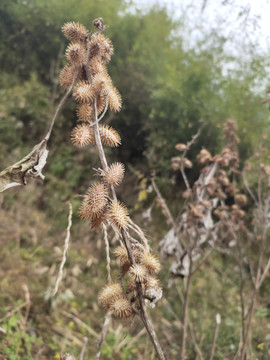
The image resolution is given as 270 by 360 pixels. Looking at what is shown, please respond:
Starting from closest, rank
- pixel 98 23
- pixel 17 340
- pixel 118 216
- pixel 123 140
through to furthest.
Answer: pixel 118 216 < pixel 98 23 < pixel 17 340 < pixel 123 140

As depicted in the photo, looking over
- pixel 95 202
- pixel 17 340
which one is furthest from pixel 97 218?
pixel 17 340

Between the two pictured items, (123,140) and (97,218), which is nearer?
(97,218)

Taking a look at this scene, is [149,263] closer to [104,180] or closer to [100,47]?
[104,180]

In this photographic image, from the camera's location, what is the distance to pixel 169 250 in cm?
209

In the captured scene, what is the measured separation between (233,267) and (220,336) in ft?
2.97

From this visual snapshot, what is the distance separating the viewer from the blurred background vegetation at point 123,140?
8.07 ft

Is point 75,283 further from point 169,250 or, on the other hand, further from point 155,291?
point 155,291

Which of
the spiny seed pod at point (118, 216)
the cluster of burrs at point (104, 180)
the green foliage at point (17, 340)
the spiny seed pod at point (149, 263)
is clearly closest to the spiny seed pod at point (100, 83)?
the cluster of burrs at point (104, 180)

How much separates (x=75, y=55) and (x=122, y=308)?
51 centimetres

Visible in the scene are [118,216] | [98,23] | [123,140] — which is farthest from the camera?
[123,140]

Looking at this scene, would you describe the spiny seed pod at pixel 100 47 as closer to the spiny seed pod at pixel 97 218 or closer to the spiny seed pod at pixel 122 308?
the spiny seed pod at pixel 97 218

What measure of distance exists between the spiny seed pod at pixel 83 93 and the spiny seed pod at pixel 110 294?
373mm

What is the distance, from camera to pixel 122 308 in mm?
664

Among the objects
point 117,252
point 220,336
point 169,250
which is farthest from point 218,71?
point 117,252
